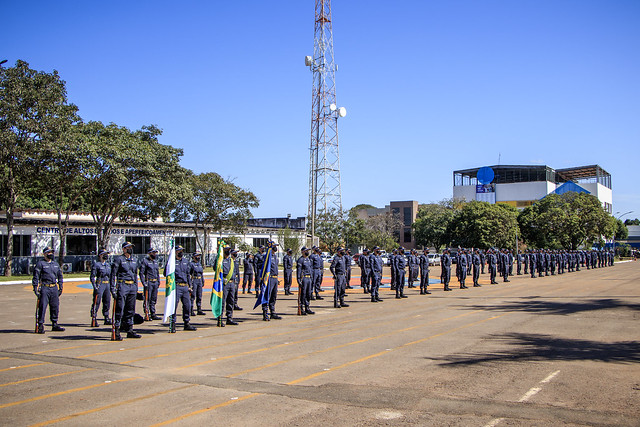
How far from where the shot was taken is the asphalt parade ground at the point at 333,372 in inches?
238

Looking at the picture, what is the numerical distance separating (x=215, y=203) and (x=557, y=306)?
3520cm

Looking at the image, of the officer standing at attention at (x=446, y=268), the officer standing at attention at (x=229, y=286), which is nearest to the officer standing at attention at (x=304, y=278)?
the officer standing at attention at (x=229, y=286)

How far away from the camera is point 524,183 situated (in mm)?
96375

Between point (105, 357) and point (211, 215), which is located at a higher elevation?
point (211, 215)

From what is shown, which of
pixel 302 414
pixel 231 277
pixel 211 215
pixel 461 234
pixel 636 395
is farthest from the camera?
pixel 461 234

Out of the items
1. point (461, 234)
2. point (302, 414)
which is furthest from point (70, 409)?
point (461, 234)

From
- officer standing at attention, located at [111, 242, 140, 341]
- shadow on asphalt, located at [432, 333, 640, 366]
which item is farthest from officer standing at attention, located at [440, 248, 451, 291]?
officer standing at attention, located at [111, 242, 140, 341]

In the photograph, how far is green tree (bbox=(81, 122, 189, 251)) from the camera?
1361 inches

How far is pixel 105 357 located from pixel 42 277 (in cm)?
449

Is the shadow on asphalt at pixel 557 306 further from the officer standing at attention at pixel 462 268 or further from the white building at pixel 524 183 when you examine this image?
the white building at pixel 524 183

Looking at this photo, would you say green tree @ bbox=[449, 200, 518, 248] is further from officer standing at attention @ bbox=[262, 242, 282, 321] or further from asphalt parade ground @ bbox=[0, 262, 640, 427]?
officer standing at attention @ bbox=[262, 242, 282, 321]

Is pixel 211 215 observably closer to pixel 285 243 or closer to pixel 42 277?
pixel 285 243

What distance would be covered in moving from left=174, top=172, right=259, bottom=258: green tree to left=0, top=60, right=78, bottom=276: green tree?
545 inches

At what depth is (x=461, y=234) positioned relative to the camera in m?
70.3
